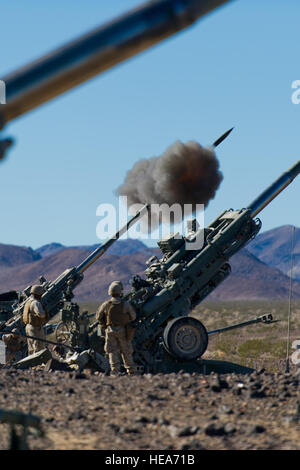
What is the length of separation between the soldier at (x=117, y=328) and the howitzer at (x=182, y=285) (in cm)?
109

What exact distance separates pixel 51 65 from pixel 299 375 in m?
7.91

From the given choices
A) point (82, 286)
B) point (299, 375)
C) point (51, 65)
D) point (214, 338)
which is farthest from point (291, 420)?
point (82, 286)

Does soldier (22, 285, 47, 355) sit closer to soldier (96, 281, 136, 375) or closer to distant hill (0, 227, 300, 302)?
soldier (96, 281, 136, 375)

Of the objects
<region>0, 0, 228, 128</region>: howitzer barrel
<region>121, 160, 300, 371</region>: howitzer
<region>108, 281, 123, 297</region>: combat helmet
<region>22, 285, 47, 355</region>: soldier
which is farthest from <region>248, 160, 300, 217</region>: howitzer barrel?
<region>0, 0, 228, 128</region>: howitzer barrel

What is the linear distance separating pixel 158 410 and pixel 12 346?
11281mm

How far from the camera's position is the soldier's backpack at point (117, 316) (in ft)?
46.2

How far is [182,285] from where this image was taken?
15.7 m

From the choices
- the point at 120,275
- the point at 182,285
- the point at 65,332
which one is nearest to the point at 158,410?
the point at 182,285

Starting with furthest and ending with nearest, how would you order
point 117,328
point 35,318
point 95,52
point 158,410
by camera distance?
point 35,318
point 117,328
point 158,410
point 95,52

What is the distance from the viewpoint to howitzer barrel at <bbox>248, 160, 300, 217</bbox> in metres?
16.7

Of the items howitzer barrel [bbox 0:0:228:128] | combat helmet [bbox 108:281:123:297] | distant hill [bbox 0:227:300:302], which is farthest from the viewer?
distant hill [bbox 0:227:300:302]

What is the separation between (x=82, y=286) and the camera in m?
136

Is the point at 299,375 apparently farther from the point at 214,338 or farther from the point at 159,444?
the point at 214,338

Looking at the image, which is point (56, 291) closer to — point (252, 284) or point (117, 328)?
point (117, 328)
